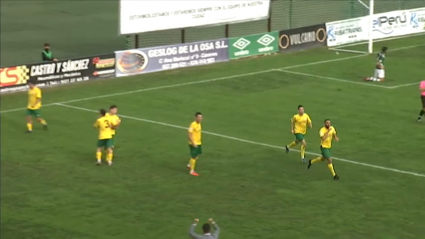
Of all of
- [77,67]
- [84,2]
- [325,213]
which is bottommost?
[325,213]

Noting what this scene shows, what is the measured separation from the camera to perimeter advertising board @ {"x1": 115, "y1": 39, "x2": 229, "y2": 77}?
45697 mm

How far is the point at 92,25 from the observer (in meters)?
59.9

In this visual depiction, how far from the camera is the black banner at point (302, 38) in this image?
51.4m

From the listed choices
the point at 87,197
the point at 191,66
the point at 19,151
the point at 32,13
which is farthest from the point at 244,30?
the point at 87,197

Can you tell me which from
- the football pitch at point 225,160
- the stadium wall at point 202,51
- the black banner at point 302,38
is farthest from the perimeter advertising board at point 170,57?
the black banner at point 302,38

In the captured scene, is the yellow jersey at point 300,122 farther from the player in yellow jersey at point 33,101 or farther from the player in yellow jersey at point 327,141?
the player in yellow jersey at point 33,101

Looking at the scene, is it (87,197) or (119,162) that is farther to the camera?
(119,162)

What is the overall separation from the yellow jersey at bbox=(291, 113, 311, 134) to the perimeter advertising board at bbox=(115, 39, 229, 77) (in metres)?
15.3

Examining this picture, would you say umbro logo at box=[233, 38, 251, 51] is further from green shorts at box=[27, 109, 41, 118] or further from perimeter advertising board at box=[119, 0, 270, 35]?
green shorts at box=[27, 109, 41, 118]

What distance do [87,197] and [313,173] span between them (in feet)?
22.5

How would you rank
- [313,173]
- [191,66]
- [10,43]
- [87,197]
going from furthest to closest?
1. [10,43]
2. [191,66]
3. [313,173]
4. [87,197]

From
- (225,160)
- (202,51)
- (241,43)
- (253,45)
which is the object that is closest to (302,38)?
(253,45)

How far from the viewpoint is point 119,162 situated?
105 ft

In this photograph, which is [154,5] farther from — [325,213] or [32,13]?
[325,213]
